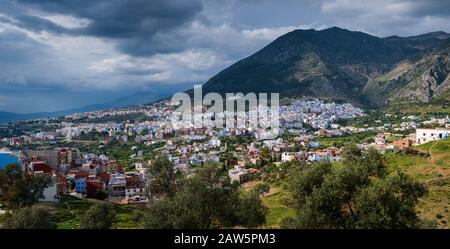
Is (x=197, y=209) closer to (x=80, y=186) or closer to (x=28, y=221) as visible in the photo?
(x=28, y=221)

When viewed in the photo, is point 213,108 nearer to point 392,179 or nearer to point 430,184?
point 430,184

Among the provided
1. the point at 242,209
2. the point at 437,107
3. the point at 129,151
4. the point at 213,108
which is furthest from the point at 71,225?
the point at 213,108

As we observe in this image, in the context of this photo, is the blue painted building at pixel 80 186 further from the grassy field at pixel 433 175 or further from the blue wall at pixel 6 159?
the grassy field at pixel 433 175

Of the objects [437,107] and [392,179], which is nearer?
[392,179]

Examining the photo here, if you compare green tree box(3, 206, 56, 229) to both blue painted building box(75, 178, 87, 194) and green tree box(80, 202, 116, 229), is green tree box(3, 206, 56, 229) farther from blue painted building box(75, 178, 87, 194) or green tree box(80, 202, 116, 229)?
blue painted building box(75, 178, 87, 194)

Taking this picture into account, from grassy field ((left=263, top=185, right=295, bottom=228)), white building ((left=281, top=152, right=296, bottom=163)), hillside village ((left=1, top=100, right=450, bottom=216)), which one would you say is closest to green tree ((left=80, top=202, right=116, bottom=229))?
hillside village ((left=1, top=100, right=450, bottom=216))

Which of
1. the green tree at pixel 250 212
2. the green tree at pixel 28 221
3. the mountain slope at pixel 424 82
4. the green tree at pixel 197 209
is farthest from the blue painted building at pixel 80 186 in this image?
the mountain slope at pixel 424 82

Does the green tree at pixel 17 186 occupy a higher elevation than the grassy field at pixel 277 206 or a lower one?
higher
